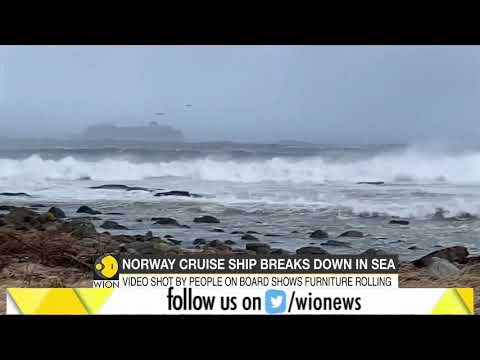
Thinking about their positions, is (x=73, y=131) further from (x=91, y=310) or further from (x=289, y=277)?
(x=289, y=277)

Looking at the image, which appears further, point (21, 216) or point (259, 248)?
point (21, 216)

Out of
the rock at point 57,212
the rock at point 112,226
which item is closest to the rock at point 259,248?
the rock at point 112,226

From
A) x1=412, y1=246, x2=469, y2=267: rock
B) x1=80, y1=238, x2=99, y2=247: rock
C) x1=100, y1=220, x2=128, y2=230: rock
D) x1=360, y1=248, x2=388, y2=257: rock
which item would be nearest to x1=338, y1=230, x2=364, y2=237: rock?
x1=360, y1=248, x2=388, y2=257: rock

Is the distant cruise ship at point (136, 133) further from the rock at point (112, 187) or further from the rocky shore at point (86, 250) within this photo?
the rocky shore at point (86, 250)

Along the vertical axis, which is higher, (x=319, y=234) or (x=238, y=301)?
(x=319, y=234)

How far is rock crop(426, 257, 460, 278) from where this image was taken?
3.68 meters

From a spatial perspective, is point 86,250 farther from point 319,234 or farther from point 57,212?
point 319,234

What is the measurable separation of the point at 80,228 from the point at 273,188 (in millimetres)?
1247

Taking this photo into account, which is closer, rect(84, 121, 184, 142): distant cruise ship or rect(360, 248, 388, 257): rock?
rect(360, 248, 388, 257): rock

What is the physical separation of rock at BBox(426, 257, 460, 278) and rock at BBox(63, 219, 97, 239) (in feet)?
6.87

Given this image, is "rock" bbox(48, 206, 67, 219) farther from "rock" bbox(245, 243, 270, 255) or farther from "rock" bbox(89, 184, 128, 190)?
"rock" bbox(245, 243, 270, 255)

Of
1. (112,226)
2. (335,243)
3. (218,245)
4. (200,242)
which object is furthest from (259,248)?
(112,226)

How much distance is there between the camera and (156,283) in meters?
3.67

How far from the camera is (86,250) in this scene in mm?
3746
